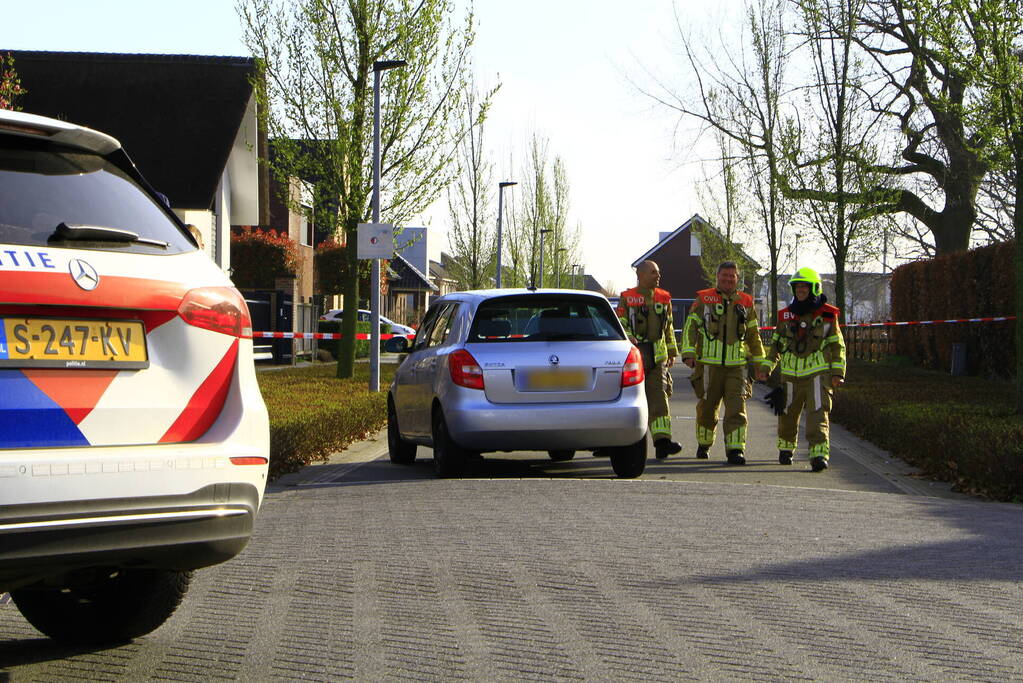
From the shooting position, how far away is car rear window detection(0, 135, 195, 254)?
3.88 m

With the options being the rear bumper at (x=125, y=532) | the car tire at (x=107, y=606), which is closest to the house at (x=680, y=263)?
the car tire at (x=107, y=606)

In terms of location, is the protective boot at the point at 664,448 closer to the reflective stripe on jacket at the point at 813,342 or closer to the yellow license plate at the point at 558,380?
the reflective stripe on jacket at the point at 813,342

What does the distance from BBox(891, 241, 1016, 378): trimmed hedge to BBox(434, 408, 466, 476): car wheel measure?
1492cm

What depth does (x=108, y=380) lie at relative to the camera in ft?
12.9

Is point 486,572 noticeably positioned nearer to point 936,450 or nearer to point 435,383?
point 435,383

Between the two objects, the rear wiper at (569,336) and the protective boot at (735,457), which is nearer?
the rear wiper at (569,336)

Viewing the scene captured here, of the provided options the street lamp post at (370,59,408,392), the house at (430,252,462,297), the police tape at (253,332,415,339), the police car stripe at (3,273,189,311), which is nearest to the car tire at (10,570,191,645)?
the police car stripe at (3,273,189,311)

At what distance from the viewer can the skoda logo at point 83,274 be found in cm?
386

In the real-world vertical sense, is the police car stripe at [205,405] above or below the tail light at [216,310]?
below

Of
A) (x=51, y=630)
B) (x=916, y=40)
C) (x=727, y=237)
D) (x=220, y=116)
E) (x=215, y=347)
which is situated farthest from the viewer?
(x=727, y=237)

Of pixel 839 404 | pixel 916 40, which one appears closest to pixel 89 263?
pixel 839 404

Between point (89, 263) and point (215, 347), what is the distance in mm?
486

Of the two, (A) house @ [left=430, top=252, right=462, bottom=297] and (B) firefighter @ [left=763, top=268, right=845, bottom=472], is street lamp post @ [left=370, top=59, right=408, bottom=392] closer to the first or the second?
(B) firefighter @ [left=763, top=268, right=845, bottom=472]

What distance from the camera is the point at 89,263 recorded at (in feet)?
12.8
